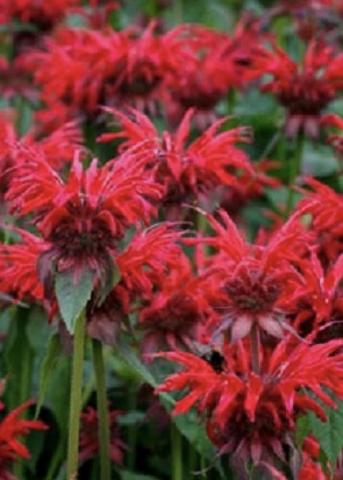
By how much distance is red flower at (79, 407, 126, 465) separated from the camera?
181cm

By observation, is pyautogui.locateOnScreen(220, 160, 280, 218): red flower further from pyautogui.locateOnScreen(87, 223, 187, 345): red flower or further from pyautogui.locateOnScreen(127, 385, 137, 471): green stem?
pyautogui.locateOnScreen(87, 223, 187, 345): red flower

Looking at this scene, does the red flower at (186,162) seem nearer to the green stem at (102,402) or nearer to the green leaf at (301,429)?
the green stem at (102,402)

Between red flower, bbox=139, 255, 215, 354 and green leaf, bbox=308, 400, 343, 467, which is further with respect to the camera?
red flower, bbox=139, 255, 215, 354

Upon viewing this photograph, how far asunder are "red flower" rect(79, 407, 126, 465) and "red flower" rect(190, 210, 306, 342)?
1.17ft

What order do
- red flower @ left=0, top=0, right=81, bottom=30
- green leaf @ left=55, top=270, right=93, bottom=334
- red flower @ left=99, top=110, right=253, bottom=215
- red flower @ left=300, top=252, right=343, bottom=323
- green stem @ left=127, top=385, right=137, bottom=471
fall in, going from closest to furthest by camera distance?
green leaf @ left=55, top=270, right=93, bottom=334
red flower @ left=300, top=252, right=343, bottom=323
red flower @ left=99, top=110, right=253, bottom=215
green stem @ left=127, top=385, right=137, bottom=471
red flower @ left=0, top=0, right=81, bottom=30

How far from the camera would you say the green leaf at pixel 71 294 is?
138 cm

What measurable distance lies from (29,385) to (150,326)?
26 cm

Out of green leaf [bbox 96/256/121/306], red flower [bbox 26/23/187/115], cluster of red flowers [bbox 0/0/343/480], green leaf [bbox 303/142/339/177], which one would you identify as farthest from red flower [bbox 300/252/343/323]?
green leaf [bbox 303/142/339/177]

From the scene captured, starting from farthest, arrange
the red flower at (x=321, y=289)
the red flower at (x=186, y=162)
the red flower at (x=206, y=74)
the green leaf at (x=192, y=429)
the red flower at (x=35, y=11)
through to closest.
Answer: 1. the red flower at (x=35, y=11)
2. the red flower at (x=206, y=74)
3. the red flower at (x=186, y=162)
4. the green leaf at (x=192, y=429)
5. the red flower at (x=321, y=289)

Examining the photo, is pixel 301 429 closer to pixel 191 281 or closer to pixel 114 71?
pixel 191 281

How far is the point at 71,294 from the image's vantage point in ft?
4.62

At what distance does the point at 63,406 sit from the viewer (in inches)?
73.7

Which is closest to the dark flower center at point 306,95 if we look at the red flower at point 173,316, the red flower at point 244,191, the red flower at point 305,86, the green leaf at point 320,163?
the red flower at point 305,86

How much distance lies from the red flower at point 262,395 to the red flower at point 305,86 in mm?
871
